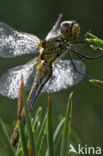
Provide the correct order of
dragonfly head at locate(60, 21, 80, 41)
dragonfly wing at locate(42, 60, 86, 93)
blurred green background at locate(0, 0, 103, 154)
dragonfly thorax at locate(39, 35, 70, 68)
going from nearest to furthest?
dragonfly head at locate(60, 21, 80, 41), dragonfly thorax at locate(39, 35, 70, 68), dragonfly wing at locate(42, 60, 86, 93), blurred green background at locate(0, 0, 103, 154)

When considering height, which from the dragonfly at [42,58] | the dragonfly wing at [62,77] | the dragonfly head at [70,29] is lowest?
the dragonfly wing at [62,77]

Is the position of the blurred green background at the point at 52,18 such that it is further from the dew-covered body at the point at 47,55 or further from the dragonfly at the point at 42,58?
the dew-covered body at the point at 47,55

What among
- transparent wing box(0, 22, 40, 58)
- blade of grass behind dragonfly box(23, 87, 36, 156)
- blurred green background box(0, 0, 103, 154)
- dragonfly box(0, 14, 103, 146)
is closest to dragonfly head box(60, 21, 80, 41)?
dragonfly box(0, 14, 103, 146)

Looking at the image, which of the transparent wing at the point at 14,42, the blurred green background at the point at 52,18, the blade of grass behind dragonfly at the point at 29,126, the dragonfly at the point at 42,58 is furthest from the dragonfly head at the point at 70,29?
the blurred green background at the point at 52,18

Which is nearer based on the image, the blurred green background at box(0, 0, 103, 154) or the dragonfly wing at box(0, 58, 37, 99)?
the dragonfly wing at box(0, 58, 37, 99)

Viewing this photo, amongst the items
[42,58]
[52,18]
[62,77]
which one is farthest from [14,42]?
[52,18]

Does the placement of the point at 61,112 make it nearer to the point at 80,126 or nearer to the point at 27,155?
the point at 80,126

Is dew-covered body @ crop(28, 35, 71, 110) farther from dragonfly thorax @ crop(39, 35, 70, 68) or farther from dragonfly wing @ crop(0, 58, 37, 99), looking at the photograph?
dragonfly wing @ crop(0, 58, 37, 99)
